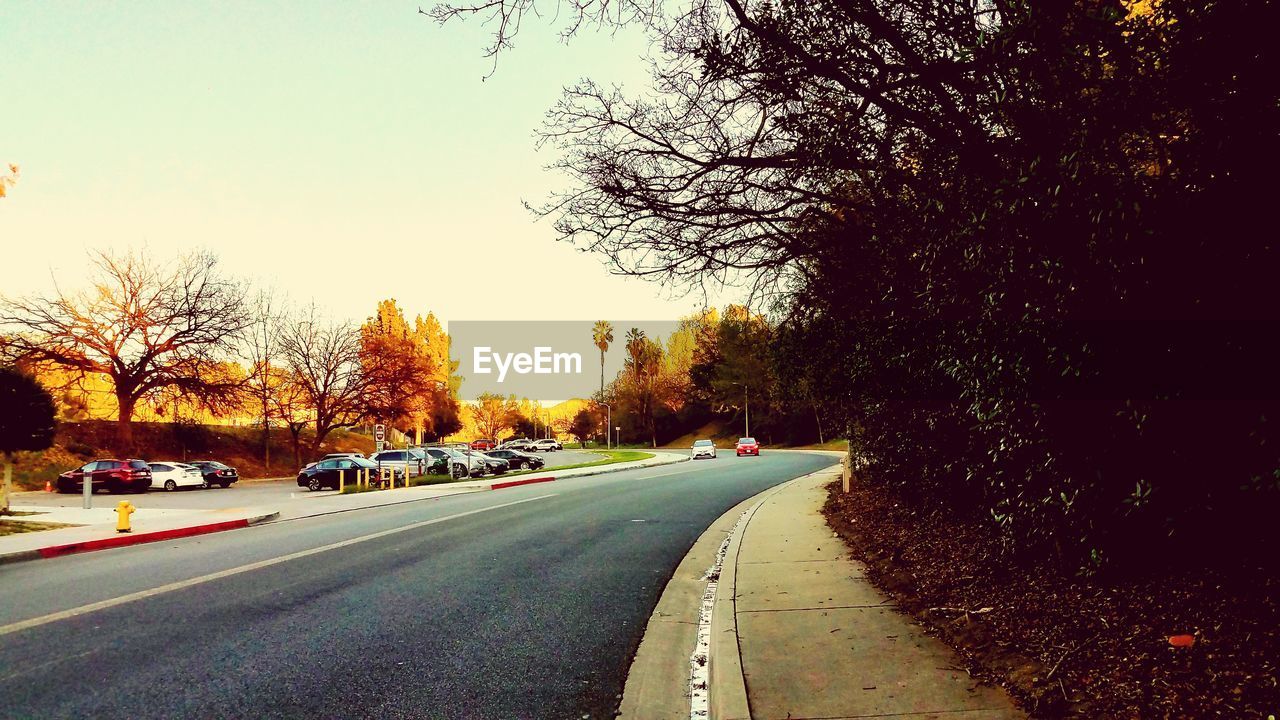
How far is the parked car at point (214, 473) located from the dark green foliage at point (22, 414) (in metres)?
17.0

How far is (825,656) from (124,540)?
12205 millimetres

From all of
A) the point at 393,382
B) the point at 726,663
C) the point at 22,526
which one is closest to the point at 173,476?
the point at 393,382

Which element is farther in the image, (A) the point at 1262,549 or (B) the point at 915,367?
(B) the point at 915,367

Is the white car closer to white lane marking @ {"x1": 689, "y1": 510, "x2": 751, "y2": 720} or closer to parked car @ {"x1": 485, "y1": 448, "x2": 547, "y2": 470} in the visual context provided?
parked car @ {"x1": 485, "y1": 448, "x2": 547, "y2": 470}

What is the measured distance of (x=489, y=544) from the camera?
1114cm

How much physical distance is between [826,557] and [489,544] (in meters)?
5.06

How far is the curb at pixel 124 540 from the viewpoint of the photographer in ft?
35.2

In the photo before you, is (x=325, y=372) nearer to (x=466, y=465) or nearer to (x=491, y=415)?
(x=466, y=465)

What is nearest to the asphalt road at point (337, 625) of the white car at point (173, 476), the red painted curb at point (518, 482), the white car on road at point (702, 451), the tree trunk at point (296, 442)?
the red painted curb at point (518, 482)

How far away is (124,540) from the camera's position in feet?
40.0

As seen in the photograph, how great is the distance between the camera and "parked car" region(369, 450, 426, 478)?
108ft

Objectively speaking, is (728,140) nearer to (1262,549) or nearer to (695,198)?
(695,198)

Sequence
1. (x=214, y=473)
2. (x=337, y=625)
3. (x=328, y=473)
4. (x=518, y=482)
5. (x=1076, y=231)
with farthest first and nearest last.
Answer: (x=214, y=473), (x=328, y=473), (x=518, y=482), (x=337, y=625), (x=1076, y=231)

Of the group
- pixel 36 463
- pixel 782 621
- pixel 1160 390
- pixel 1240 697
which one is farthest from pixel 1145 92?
pixel 36 463
